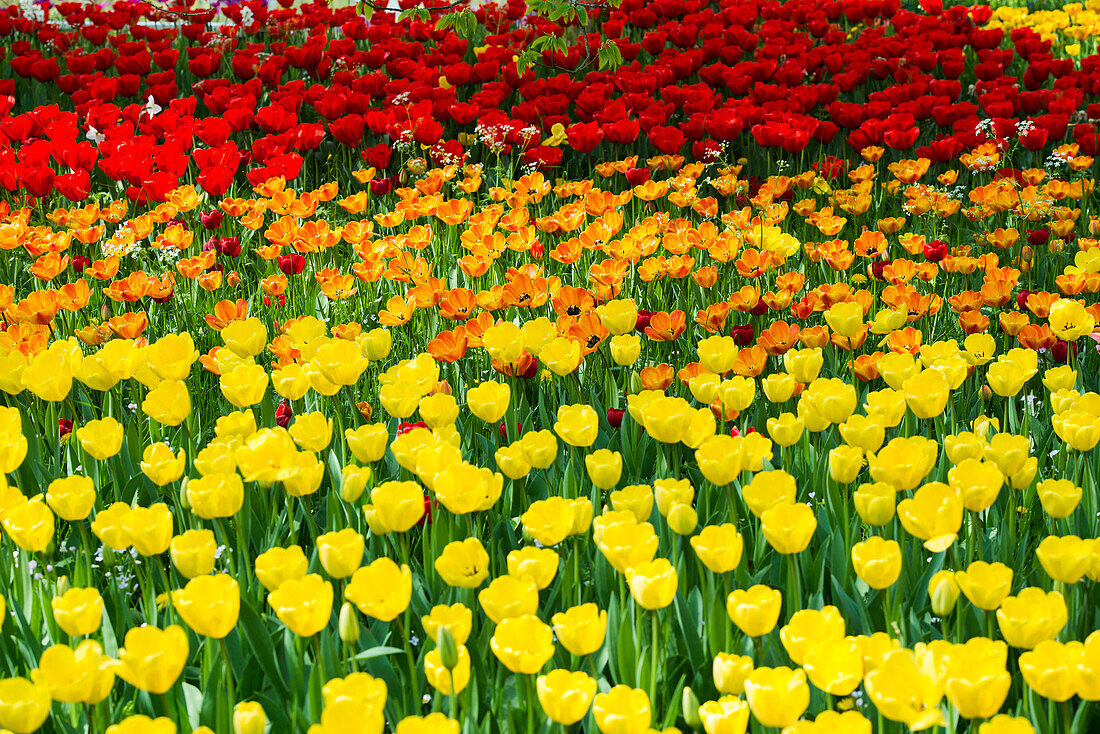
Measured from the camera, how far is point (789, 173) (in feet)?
18.1

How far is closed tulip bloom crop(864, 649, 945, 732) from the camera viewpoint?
123 cm

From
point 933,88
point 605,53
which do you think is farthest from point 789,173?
point 605,53

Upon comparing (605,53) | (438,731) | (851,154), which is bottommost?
(851,154)

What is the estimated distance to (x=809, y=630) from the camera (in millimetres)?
1378

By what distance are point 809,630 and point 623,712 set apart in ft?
0.99

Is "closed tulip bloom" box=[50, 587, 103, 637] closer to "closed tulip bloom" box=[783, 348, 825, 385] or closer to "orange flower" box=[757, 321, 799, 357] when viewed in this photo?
"closed tulip bloom" box=[783, 348, 825, 385]

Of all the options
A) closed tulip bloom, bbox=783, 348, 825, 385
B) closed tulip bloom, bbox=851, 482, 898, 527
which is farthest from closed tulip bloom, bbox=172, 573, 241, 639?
closed tulip bloom, bbox=783, 348, 825, 385

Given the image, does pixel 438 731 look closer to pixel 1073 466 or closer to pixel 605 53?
pixel 1073 466

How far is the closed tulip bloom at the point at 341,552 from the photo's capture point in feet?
5.10

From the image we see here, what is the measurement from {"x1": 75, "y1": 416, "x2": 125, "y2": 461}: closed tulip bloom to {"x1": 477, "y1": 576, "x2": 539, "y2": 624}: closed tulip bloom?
3.05 ft

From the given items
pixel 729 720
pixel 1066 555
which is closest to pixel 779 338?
pixel 1066 555

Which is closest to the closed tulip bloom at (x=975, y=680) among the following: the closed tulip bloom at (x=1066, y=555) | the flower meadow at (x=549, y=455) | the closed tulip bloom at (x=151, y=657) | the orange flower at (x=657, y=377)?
the flower meadow at (x=549, y=455)

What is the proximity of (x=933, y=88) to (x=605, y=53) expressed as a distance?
2.55 m

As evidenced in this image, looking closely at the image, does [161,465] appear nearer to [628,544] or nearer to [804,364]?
[628,544]
